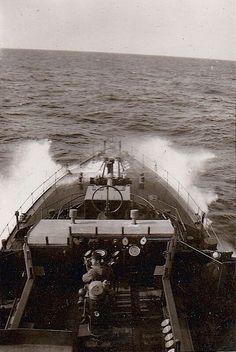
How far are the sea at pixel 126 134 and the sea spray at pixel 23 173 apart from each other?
0.22 feet

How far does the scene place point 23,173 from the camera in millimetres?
29234

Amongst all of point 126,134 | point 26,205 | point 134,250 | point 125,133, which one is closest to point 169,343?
point 134,250

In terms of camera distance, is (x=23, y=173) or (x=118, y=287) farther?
(x=23, y=173)

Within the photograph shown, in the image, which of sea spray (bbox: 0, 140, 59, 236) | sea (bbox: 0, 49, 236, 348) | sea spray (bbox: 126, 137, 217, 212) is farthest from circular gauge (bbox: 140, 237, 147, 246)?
sea spray (bbox: 126, 137, 217, 212)

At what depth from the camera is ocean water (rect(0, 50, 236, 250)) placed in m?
27.8

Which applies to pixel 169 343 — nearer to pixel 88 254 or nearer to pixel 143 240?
pixel 143 240

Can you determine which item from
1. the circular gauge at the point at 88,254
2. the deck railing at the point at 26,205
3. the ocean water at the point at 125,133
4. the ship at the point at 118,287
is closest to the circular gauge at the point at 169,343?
the ship at the point at 118,287

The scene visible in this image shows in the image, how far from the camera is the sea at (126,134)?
27609 mm

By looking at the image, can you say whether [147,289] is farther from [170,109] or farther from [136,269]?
[170,109]

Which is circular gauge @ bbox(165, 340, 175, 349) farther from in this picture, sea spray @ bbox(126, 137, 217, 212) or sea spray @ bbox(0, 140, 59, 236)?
sea spray @ bbox(126, 137, 217, 212)

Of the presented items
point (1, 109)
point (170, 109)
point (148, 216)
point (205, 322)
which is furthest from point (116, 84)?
point (205, 322)

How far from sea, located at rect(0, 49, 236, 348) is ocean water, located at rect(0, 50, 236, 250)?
2.6 inches

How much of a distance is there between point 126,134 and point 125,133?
391 mm

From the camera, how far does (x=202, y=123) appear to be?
4800 centimetres
